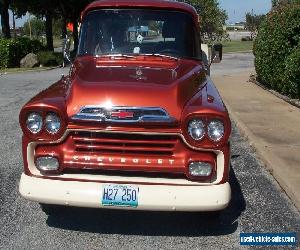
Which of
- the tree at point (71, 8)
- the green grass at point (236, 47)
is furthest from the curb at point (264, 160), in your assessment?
the tree at point (71, 8)

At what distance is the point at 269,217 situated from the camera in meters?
4.93

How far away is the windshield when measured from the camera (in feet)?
17.8

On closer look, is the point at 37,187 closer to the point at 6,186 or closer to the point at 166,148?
the point at 166,148

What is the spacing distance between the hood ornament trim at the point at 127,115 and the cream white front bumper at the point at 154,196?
54cm

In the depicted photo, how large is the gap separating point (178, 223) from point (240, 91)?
920 cm

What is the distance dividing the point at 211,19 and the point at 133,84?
121 ft

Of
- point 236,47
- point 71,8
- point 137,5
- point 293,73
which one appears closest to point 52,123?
point 137,5

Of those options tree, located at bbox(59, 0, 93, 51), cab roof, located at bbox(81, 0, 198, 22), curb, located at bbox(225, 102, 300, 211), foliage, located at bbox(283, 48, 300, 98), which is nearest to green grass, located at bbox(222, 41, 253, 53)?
tree, located at bbox(59, 0, 93, 51)

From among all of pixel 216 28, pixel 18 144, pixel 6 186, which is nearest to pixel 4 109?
pixel 18 144

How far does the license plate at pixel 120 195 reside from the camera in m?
3.97

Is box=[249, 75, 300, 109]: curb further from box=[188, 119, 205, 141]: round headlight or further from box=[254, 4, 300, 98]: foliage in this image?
box=[188, 119, 205, 141]: round headlight

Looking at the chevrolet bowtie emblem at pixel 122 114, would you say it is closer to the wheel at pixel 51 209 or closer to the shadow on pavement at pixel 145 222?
the shadow on pavement at pixel 145 222

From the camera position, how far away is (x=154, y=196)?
12.9ft

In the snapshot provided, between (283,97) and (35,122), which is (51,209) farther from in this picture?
(283,97)
